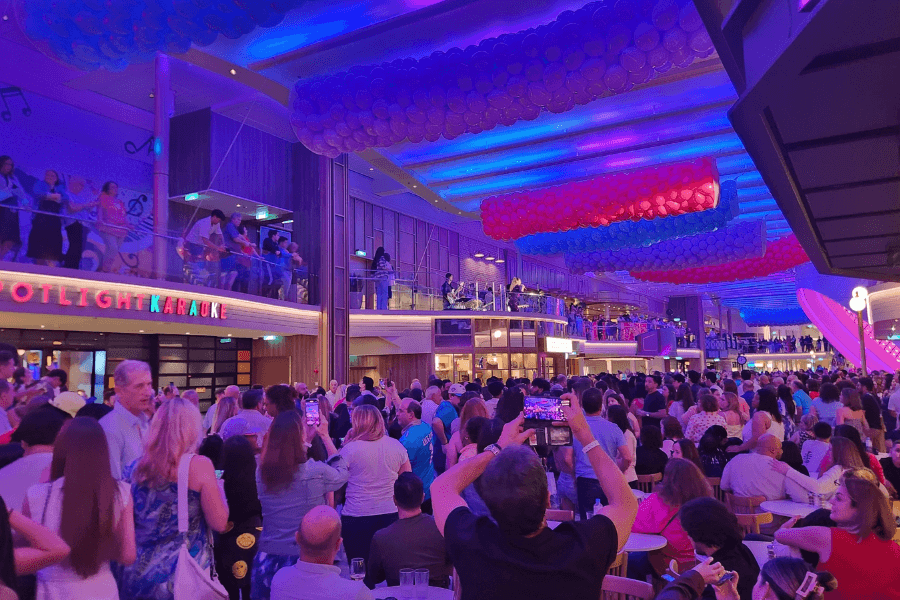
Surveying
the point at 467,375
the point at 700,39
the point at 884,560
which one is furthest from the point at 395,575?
the point at 467,375

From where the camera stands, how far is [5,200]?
307 inches

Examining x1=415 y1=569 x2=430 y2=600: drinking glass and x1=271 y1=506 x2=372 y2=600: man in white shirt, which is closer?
x1=271 y1=506 x2=372 y2=600: man in white shirt

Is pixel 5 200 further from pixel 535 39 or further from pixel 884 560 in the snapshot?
pixel 884 560

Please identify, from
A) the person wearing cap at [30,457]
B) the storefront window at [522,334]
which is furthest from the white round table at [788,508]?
the storefront window at [522,334]

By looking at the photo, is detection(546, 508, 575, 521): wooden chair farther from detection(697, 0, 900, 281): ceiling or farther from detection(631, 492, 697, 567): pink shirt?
detection(697, 0, 900, 281): ceiling

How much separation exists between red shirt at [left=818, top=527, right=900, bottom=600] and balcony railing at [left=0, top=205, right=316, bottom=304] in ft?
28.1

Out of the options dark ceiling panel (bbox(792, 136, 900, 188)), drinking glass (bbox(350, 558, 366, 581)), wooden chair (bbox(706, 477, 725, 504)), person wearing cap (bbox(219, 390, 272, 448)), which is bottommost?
wooden chair (bbox(706, 477, 725, 504))

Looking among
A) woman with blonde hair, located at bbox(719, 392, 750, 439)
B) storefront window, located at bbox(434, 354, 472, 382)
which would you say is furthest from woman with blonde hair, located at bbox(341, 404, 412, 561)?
storefront window, located at bbox(434, 354, 472, 382)

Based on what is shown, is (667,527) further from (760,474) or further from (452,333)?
(452,333)

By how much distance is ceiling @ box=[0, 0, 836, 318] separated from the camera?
818 cm

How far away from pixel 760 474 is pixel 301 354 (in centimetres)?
1170

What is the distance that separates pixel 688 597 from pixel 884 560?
1.23 m

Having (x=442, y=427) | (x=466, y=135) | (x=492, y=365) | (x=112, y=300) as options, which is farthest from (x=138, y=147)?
(x=442, y=427)

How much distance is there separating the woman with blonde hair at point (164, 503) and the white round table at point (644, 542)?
2090 mm
